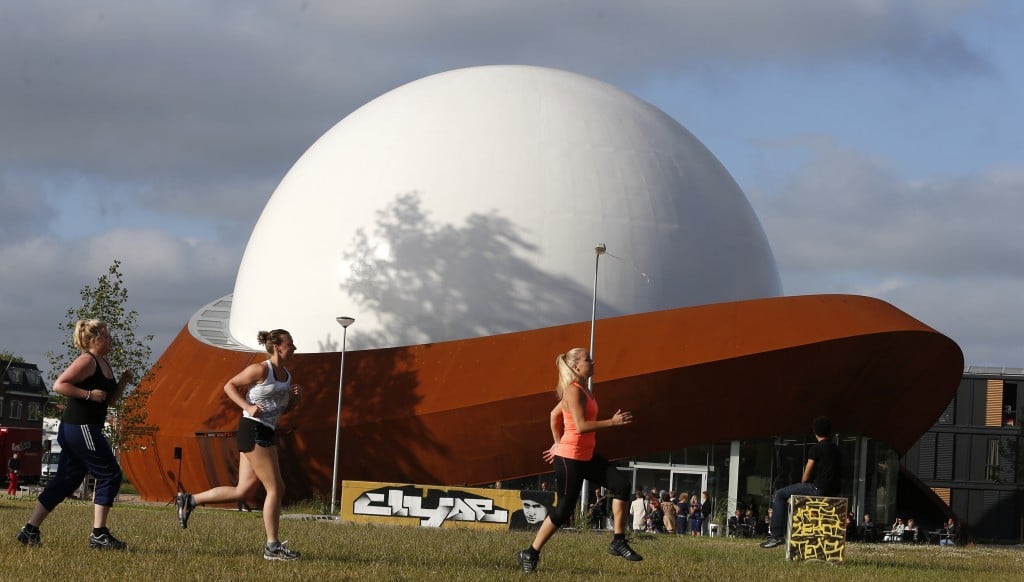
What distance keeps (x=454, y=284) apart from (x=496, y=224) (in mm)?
1770

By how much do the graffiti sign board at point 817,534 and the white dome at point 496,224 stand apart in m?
17.1

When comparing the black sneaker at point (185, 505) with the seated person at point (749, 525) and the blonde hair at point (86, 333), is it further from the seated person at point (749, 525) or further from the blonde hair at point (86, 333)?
the seated person at point (749, 525)

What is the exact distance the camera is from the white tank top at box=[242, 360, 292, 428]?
28.9ft

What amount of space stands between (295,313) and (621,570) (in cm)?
2265

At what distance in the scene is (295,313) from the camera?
102 feet

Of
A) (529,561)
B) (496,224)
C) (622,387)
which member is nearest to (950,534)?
(622,387)

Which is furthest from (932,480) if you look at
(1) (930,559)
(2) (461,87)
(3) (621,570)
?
(3) (621,570)

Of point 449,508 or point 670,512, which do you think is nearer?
point 449,508

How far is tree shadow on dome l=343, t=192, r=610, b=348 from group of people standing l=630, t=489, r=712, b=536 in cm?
476

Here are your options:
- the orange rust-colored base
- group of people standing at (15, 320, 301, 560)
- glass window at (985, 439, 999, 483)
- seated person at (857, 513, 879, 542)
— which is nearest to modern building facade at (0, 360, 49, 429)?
glass window at (985, 439, 999, 483)

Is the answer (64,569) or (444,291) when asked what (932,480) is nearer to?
(444,291)

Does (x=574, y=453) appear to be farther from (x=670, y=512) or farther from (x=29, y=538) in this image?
(x=670, y=512)

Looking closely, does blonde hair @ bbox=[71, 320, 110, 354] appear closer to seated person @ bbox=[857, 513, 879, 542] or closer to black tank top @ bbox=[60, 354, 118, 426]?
black tank top @ bbox=[60, 354, 118, 426]

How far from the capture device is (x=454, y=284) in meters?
29.2
